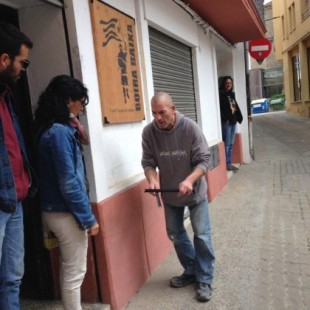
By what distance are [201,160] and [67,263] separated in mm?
1337

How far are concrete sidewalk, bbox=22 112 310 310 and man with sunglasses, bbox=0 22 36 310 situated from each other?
100cm

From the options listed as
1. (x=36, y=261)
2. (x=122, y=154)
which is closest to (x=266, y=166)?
(x=122, y=154)

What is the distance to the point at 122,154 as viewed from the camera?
362cm

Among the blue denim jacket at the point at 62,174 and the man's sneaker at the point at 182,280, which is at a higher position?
the blue denim jacket at the point at 62,174

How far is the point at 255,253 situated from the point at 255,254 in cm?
3

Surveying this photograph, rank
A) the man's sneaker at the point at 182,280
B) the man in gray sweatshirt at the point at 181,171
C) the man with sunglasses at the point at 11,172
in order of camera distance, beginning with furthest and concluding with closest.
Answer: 1. the man's sneaker at the point at 182,280
2. the man in gray sweatshirt at the point at 181,171
3. the man with sunglasses at the point at 11,172

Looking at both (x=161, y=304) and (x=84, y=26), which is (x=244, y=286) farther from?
(x=84, y=26)

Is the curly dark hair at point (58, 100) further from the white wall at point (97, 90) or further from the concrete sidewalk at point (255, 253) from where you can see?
the concrete sidewalk at point (255, 253)

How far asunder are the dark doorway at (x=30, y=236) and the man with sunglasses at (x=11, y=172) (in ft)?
2.40

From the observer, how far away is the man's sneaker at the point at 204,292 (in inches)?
132

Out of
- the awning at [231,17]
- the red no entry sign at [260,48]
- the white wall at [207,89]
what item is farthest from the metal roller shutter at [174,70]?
the red no entry sign at [260,48]

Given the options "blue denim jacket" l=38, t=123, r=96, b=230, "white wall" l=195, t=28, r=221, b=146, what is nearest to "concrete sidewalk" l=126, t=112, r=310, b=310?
"white wall" l=195, t=28, r=221, b=146

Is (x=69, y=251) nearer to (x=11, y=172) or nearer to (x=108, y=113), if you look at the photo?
(x=11, y=172)

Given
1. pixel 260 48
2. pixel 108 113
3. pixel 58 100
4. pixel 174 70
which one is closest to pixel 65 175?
pixel 58 100
